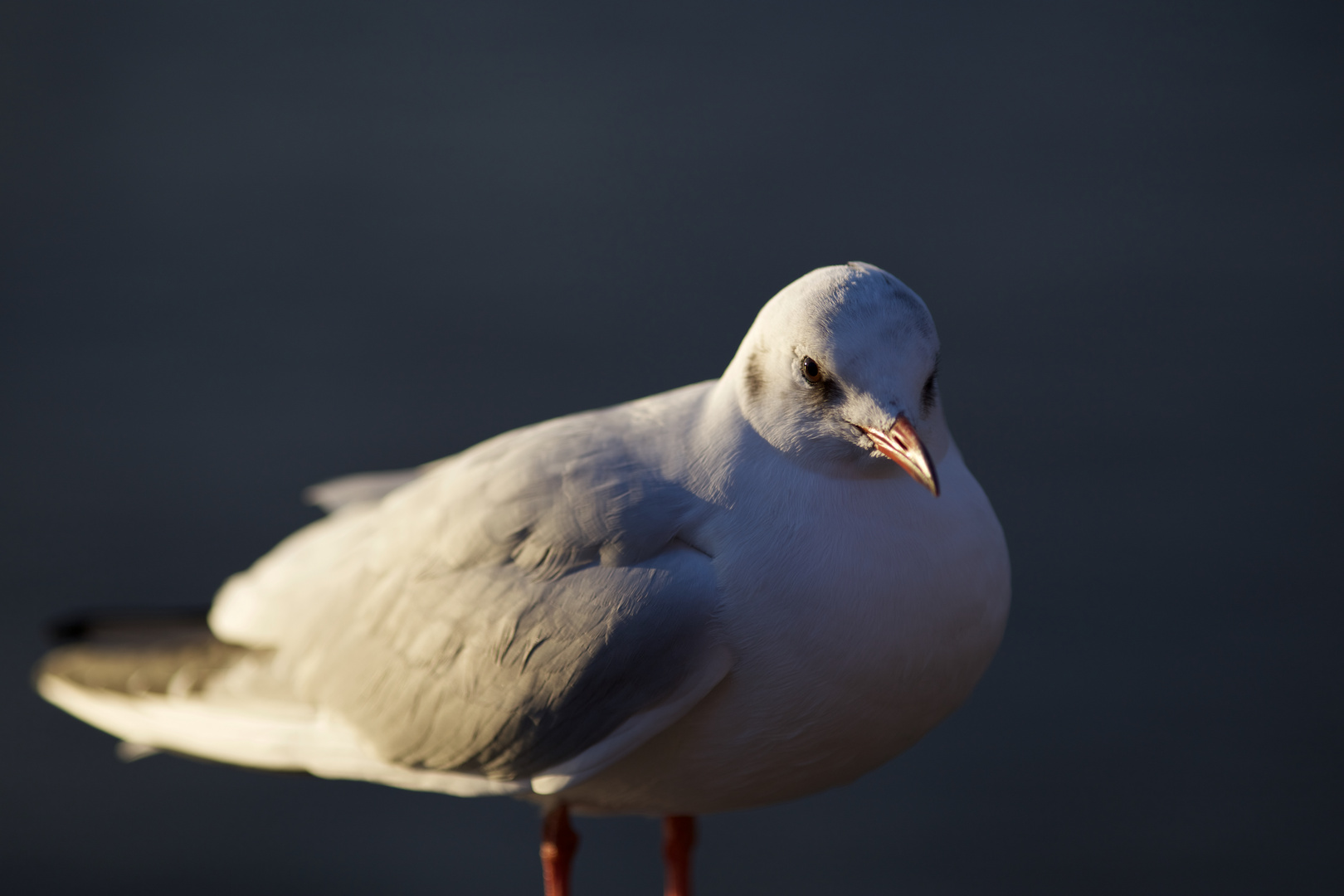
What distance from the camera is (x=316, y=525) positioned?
1.93 metres

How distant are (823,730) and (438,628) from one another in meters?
0.50

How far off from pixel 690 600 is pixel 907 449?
0.99 ft

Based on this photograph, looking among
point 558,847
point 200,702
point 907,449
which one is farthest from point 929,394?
point 200,702

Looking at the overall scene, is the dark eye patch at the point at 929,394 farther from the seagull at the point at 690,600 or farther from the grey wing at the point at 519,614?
the grey wing at the point at 519,614

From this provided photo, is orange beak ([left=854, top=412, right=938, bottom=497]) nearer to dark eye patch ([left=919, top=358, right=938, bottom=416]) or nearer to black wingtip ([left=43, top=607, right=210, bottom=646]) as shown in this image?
dark eye patch ([left=919, top=358, right=938, bottom=416])

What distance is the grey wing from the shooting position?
4.44 ft

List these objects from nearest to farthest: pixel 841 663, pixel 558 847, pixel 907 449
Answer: pixel 907 449 < pixel 841 663 < pixel 558 847

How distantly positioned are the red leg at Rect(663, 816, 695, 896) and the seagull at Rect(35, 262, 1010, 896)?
25 cm

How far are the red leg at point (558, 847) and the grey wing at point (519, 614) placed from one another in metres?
0.19

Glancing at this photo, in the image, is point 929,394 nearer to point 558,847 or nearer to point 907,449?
point 907,449

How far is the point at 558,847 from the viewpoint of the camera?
1.65 m

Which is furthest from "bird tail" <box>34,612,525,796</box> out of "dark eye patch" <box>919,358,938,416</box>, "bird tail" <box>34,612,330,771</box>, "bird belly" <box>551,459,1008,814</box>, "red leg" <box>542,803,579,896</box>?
"dark eye patch" <box>919,358,938,416</box>

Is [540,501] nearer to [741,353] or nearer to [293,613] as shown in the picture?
[741,353]

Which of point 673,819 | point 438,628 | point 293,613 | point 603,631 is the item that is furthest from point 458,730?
point 673,819
